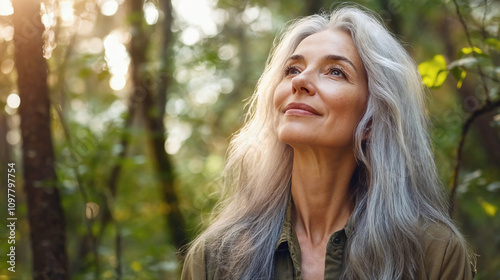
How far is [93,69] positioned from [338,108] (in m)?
2.35

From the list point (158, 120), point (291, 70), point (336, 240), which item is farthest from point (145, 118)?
point (336, 240)

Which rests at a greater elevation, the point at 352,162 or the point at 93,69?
the point at 93,69

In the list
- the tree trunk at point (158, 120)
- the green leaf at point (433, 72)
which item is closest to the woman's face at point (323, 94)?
the green leaf at point (433, 72)

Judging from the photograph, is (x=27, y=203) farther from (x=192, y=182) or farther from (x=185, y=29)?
(x=192, y=182)

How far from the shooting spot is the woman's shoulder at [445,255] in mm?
2156

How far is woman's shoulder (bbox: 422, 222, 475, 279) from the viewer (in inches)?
84.9

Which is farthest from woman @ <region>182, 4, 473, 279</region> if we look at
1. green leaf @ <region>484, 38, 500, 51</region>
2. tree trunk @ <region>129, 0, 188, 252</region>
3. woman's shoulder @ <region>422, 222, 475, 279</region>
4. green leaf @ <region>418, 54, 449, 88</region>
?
tree trunk @ <region>129, 0, 188, 252</region>

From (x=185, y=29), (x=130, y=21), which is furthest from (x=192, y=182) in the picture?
(x=130, y=21)

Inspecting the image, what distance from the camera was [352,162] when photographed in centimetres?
259

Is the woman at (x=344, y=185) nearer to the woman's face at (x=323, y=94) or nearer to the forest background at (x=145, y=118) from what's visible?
the woman's face at (x=323, y=94)

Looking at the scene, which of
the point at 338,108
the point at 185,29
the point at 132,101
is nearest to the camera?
the point at 338,108

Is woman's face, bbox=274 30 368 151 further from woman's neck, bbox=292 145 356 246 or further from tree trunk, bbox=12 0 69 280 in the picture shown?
tree trunk, bbox=12 0 69 280

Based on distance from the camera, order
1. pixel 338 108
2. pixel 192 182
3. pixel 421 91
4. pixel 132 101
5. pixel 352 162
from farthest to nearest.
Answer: pixel 192 182 < pixel 132 101 < pixel 421 91 < pixel 352 162 < pixel 338 108

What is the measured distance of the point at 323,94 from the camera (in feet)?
7.81
